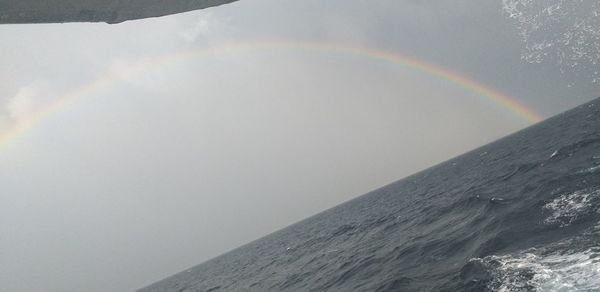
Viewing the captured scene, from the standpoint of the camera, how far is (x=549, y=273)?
11109mm

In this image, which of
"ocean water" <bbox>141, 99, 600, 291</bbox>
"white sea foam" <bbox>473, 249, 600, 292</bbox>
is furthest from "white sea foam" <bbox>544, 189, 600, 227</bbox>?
"white sea foam" <bbox>473, 249, 600, 292</bbox>

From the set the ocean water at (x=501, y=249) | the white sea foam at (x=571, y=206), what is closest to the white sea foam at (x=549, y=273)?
the ocean water at (x=501, y=249)

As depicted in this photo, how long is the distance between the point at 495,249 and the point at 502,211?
278 inches

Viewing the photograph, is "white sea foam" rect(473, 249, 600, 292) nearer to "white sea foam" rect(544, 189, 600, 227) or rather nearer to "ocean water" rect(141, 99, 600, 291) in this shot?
"ocean water" rect(141, 99, 600, 291)

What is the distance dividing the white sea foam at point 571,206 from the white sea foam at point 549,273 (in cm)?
373

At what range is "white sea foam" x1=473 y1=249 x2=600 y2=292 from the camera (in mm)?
10211

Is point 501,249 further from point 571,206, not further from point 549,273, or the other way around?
point 571,206

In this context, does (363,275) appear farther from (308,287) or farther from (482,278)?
(482,278)

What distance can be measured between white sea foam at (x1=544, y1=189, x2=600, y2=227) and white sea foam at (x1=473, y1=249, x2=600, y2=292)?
12.2ft

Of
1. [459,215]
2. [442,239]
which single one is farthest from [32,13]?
[459,215]

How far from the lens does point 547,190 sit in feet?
73.3

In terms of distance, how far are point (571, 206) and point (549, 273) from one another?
7531 mm

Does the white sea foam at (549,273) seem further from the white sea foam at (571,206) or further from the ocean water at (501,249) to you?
the white sea foam at (571,206)

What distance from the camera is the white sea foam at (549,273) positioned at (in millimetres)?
10211
